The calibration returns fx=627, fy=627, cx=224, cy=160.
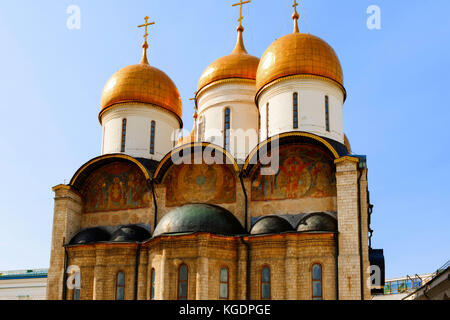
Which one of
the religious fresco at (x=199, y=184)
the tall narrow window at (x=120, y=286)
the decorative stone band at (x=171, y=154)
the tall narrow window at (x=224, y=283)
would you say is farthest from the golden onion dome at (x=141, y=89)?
the tall narrow window at (x=224, y=283)

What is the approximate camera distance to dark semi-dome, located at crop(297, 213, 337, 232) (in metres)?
16.1

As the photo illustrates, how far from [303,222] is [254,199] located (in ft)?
5.87

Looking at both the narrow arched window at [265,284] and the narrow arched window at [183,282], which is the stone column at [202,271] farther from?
the narrow arched window at [265,284]

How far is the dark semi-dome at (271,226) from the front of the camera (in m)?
16.4

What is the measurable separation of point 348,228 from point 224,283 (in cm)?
349

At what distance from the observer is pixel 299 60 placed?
18.4 m

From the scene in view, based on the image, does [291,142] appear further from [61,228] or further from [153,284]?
[61,228]

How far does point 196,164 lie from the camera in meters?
18.5

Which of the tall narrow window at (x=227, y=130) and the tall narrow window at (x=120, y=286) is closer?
the tall narrow window at (x=120, y=286)

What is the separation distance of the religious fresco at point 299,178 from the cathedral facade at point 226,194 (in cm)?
3

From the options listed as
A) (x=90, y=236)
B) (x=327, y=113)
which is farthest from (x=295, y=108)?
(x=90, y=236)
